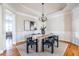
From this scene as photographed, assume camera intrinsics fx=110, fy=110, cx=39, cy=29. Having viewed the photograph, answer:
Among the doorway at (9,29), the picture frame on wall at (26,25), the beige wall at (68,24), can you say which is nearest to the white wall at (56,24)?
the beige wall at (68,24)

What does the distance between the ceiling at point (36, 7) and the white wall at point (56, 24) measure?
0.33 ft

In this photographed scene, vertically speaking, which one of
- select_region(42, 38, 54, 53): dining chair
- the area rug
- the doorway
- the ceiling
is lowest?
the area rug

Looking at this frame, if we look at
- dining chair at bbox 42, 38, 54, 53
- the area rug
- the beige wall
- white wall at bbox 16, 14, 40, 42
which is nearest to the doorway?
white wall at bbox 16, 14, 40, 42

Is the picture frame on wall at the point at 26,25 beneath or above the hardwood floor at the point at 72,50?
above

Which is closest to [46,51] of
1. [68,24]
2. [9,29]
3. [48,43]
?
[48,43]

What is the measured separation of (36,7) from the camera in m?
2.11

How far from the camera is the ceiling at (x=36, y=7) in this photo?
205 centimetres

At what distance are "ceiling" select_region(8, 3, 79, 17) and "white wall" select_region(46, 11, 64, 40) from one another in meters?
0.10

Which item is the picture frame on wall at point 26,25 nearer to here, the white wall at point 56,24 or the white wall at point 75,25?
the white wall at point 56,24

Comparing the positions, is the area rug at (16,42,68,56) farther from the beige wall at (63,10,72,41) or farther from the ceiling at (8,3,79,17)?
the ceiling at (8,3,79,17)

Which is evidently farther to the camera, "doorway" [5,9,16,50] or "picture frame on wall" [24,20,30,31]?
"picture frame on wall" [24,20,30,31]

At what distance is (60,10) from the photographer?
2162 mm

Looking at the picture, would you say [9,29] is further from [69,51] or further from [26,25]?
[69,51]

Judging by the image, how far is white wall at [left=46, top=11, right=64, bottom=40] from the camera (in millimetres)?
2143
